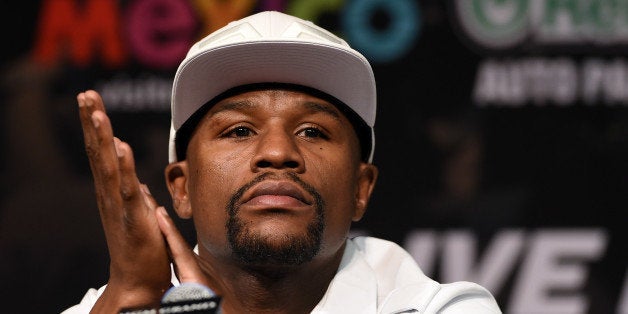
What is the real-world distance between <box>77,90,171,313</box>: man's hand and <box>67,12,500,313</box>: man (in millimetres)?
216

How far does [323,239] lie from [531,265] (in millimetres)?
1744

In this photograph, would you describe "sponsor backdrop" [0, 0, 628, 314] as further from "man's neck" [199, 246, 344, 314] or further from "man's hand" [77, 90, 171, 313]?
"man's hand" [77, 90, 171, 313]

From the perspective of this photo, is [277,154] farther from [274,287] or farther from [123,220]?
[123,220]

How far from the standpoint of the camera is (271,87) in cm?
264

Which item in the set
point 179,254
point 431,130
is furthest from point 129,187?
point 431,130

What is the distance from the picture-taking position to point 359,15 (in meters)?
4.05

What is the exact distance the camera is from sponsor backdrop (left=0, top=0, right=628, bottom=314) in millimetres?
3990

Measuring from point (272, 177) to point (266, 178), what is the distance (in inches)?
0.6

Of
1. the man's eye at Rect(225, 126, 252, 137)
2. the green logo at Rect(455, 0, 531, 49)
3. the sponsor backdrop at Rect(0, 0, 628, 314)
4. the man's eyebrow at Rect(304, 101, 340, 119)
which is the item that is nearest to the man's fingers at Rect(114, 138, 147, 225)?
the man's eye at Rect(225, 126, 252, 137)

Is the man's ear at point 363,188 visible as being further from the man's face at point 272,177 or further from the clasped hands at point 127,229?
the clasped hands at point 127,229

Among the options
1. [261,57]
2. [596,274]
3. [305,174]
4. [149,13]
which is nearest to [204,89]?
[261,57]

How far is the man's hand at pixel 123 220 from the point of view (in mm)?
2084

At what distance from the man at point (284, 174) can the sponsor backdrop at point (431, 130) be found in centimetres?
121

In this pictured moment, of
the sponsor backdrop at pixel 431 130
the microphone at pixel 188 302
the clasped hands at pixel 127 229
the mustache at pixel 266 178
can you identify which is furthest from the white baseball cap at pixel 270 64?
the sponsor backdrop at pixel 431 130
